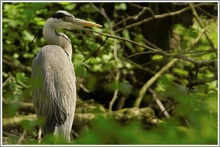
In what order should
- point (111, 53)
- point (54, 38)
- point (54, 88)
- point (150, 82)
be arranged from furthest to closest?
point (111, 53), point (150, 82), point (54, 38), point (54, 88)

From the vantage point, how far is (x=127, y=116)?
4.16 meters

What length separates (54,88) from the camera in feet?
9.06

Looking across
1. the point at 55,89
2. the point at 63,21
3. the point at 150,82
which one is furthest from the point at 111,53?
the point at 55,89

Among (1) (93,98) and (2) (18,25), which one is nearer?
(2) (18,25)

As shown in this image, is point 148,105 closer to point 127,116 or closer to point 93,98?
point 127,116

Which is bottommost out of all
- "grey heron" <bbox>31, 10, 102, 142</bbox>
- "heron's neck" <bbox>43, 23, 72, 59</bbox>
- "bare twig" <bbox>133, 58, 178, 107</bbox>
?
"bare twig" <bbox>133, 58, 178, 107</bbox>

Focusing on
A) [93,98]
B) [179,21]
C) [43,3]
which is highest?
[43,3]

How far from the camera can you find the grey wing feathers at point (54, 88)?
8.93ft

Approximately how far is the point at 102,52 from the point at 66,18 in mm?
1555

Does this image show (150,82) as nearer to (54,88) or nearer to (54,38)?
(54,38)

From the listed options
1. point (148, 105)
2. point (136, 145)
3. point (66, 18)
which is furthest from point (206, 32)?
point (136, 145)

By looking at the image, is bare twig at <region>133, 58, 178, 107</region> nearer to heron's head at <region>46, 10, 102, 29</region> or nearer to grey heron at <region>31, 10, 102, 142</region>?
heron's head at <region>46, 10, 102, 29</region>

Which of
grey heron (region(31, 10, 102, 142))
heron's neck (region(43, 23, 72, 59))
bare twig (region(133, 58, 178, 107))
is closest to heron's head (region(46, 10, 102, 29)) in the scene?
heron's neck (region(43, 23, 72, 59))

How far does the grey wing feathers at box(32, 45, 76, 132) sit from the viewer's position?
272cm
